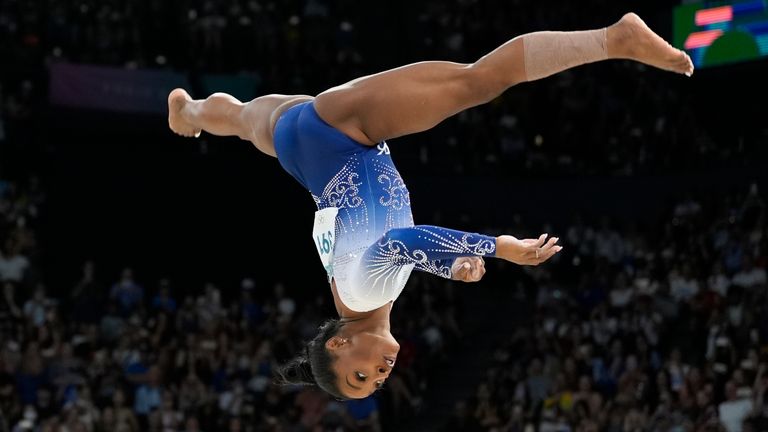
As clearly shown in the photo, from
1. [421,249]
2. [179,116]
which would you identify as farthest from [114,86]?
[421,249]

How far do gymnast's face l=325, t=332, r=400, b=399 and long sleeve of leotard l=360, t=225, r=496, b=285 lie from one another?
1.07 ft

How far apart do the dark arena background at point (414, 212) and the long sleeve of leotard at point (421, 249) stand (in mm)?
6308

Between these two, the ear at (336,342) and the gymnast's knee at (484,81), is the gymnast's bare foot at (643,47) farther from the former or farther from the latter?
the ear at (336,342)

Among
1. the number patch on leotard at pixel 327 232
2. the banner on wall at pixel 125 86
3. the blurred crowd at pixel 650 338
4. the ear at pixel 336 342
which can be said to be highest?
the banner on wall at pixel 125 86

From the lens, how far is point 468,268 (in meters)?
4.67

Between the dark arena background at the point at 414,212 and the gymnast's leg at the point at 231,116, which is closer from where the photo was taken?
the gymnast's leg at the point at 231,116

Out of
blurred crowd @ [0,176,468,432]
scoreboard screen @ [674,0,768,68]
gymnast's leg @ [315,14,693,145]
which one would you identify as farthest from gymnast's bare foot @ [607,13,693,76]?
blurred crowd @ [0,176,468,432]

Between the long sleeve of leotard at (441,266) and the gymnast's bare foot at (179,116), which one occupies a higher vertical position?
the gymnast's bare foot at (179,116)

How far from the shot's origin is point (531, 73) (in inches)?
192

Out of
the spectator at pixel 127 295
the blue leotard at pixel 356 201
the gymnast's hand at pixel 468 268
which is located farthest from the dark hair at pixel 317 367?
the spectator at pixel 127 295

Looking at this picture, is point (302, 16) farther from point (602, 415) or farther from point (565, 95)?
point (602, 415)

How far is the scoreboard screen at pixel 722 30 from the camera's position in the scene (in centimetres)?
1182

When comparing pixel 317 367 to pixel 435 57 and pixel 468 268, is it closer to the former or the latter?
pixel 468 268

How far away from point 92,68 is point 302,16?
10.2ft
